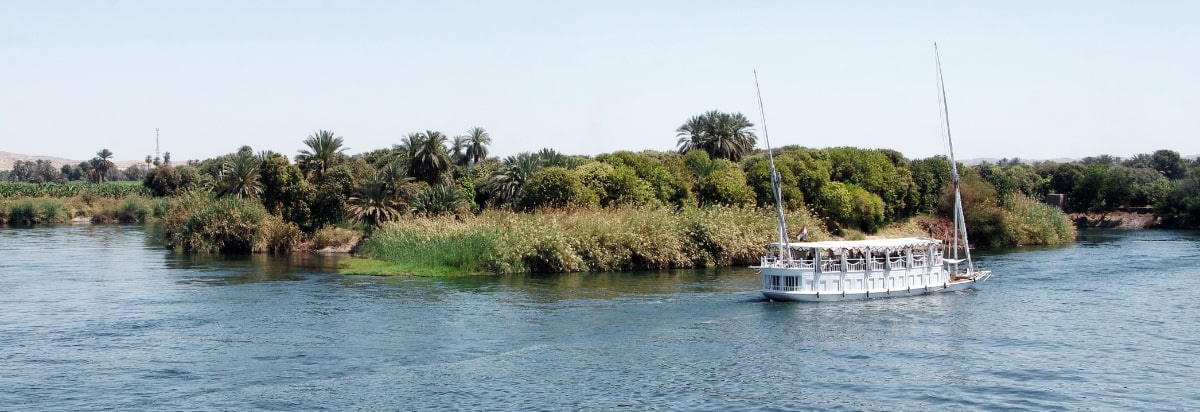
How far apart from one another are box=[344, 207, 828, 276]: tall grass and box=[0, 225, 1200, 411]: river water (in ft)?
11.2

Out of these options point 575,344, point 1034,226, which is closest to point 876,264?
point 575,344

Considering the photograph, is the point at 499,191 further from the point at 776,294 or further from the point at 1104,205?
the point at 1104,205

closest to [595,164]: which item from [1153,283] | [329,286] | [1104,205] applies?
[329,286]

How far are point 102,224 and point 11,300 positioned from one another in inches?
4242

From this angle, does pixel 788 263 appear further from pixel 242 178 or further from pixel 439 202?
pixel 242 178

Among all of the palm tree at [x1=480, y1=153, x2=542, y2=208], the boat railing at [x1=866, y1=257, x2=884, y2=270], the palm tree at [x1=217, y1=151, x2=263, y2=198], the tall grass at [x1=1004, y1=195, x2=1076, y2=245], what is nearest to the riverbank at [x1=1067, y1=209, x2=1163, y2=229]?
the tall grass at [x1=1004, y1=195, x2=1076, y2=245]

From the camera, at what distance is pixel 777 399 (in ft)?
129

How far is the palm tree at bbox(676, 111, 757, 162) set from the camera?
12644cm

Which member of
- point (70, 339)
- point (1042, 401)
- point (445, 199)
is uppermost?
point (445, 199)

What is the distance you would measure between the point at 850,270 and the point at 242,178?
218 ft

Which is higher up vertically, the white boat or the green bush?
the green bush

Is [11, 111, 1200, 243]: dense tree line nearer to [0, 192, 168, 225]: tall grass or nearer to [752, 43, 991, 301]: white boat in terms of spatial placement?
[752, 43, 991, 301]: white boat

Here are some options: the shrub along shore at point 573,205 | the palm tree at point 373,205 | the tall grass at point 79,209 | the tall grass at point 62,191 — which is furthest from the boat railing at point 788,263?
the tall grass at point 62,191

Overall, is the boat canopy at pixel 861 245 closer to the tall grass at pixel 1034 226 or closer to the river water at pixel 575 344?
the river water at pixel 575 344
